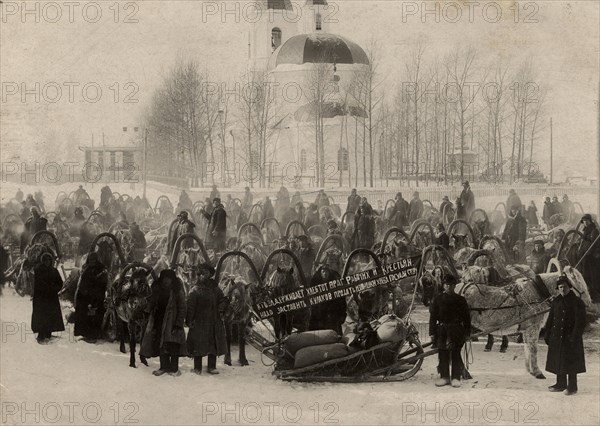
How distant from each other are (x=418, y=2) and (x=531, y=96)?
1326 mm

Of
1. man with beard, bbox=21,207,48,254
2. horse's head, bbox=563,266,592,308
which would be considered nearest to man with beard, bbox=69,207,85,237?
man with beard, bbox=21,207,48,254

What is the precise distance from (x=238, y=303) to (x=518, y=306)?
7.85 feet

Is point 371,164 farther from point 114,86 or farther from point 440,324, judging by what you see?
point 114,86

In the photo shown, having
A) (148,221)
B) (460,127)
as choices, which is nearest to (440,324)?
(460,127)

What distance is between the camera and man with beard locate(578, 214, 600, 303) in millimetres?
7141

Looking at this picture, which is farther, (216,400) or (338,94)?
(338,94)

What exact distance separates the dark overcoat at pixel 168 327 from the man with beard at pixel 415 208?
2156 millimetres

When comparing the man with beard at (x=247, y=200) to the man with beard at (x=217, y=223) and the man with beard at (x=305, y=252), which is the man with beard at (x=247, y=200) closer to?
the man with beard at (x=217, y=223)

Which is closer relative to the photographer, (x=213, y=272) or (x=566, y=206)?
(x=213, y=272)

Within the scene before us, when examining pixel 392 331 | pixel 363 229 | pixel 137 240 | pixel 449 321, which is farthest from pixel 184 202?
pixel 449 321

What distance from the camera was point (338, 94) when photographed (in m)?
7.30

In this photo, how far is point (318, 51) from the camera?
7.59 m

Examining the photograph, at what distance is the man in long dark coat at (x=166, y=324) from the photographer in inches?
Answer: 265

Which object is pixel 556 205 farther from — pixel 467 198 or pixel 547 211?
→ pixel 467 198
